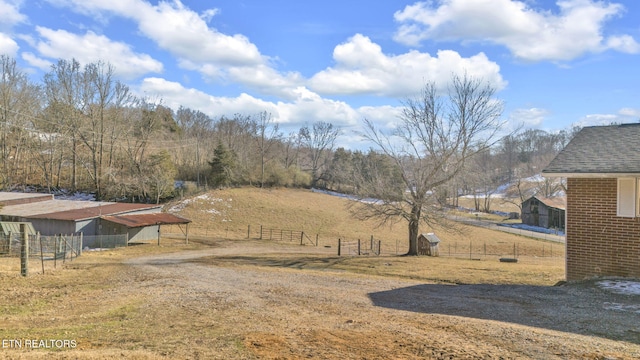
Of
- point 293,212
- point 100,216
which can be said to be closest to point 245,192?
point 293,212

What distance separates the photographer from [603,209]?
1400cm

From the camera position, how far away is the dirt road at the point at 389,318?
699cm

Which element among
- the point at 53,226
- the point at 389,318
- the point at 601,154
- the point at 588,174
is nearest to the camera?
the point at 389,318

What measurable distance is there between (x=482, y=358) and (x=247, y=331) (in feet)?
13.7

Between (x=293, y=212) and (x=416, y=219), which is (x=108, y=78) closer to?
(x=293, y=212)

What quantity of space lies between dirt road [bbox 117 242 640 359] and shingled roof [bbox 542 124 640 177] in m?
3.65

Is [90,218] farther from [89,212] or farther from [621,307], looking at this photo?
[621,307]

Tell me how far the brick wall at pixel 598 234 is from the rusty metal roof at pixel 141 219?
27.3m

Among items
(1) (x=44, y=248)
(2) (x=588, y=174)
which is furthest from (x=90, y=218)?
(2) (x=588, y=174)

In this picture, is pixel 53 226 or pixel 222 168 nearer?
pixel 53 226

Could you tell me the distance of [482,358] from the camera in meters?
6.50

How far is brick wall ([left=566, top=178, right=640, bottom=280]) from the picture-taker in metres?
13.5

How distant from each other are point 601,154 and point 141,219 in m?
29.6

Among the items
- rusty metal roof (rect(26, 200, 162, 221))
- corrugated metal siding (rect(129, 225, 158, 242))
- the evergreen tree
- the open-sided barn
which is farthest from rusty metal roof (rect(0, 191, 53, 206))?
the evergreen tree
